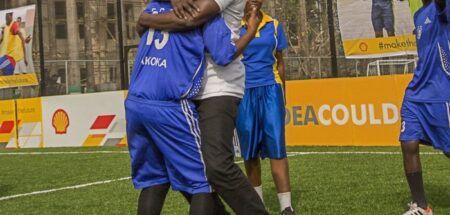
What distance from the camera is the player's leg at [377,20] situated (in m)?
13.5

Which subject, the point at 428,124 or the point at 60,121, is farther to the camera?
the point at 60,121

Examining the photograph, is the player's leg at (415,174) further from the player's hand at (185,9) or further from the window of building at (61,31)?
the window of building at (61,31)

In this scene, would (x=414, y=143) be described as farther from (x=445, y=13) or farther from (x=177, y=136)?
(x=177, y=136)

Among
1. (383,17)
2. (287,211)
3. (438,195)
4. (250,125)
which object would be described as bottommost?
(438,195)

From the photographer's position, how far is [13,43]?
22.2 m

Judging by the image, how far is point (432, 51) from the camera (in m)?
4.81

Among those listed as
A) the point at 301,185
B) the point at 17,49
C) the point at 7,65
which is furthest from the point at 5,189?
the point at 7,65

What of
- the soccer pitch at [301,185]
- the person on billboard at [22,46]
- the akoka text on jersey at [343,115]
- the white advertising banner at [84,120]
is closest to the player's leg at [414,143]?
the soccer pitch at [301,185]

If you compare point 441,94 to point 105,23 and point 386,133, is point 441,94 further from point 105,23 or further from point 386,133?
point 105,23

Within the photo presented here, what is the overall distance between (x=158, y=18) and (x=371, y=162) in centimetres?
642

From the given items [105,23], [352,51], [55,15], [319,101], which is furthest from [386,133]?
[55,15]

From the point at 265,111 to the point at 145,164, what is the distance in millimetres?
1814

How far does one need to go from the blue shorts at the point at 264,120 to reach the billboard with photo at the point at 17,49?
17.5 metres

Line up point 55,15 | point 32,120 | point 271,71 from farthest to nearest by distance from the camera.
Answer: point 55,15 < point 32,120 < point 271,71
